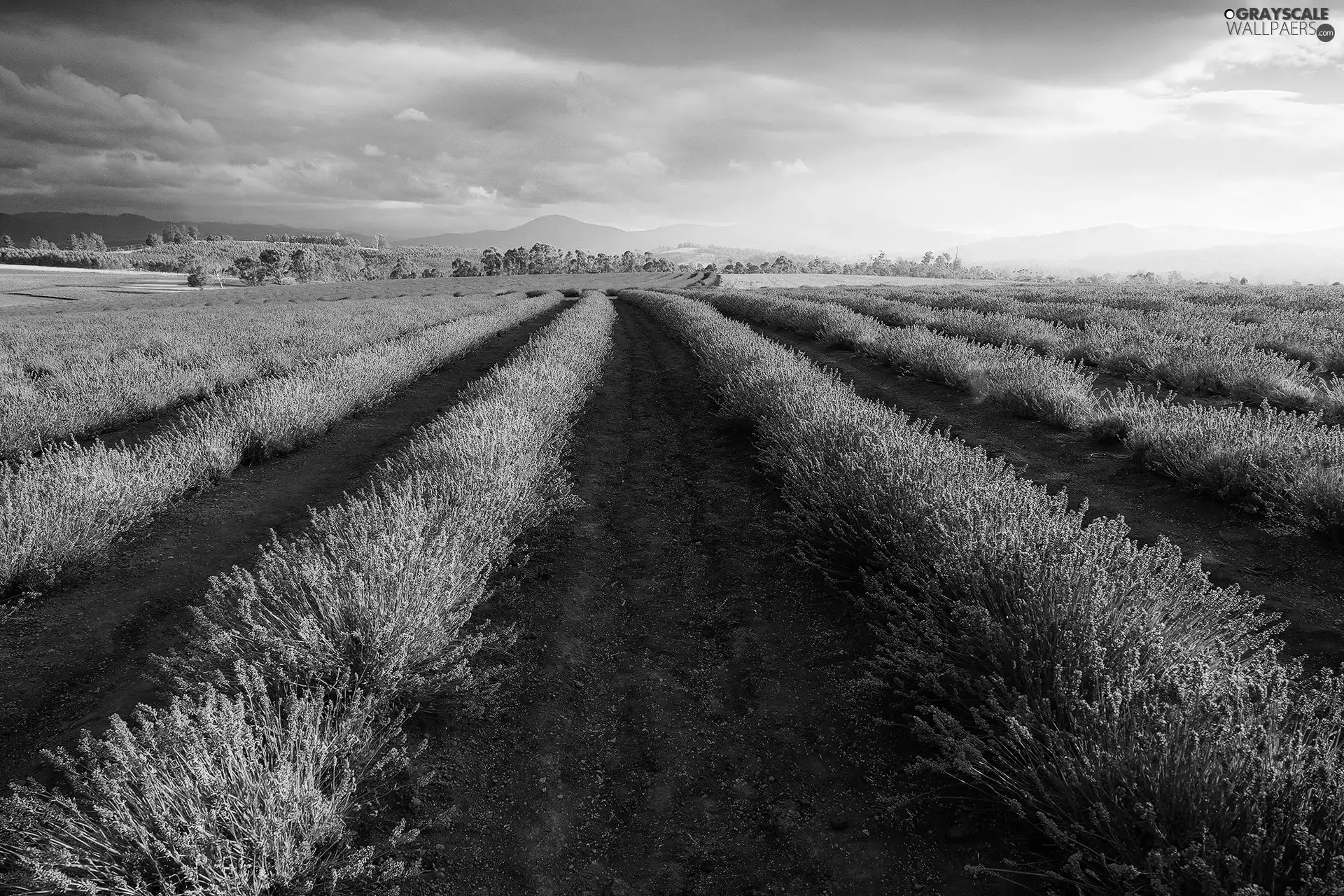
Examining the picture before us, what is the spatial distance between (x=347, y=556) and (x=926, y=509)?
2903 millimetres

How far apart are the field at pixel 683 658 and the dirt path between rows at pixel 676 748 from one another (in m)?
0.02

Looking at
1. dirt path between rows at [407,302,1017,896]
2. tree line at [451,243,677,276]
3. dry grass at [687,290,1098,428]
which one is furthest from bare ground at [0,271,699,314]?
dirt path between rows at [407,302,1017,896]

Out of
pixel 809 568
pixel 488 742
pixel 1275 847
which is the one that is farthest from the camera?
pixel 809 568

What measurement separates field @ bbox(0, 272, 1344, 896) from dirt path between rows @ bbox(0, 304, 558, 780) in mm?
24

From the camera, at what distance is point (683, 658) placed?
3324 mm

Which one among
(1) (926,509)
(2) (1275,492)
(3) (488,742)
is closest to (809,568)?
(1) (926,509)

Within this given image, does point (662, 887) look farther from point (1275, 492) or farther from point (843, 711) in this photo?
A: point (1275, 492)

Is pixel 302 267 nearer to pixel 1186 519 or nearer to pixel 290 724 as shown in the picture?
pixel 290 724

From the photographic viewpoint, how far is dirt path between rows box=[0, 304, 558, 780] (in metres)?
2.76

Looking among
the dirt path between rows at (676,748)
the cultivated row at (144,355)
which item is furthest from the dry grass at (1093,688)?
the cultivated row at (144,355)

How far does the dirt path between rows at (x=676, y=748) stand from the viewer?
6.93ft

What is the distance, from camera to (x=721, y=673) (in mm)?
3184

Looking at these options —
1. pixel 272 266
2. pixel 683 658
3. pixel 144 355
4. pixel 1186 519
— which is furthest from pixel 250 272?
pixel 1186 519

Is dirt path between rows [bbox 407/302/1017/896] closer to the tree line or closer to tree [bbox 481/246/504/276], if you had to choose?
the tree line
